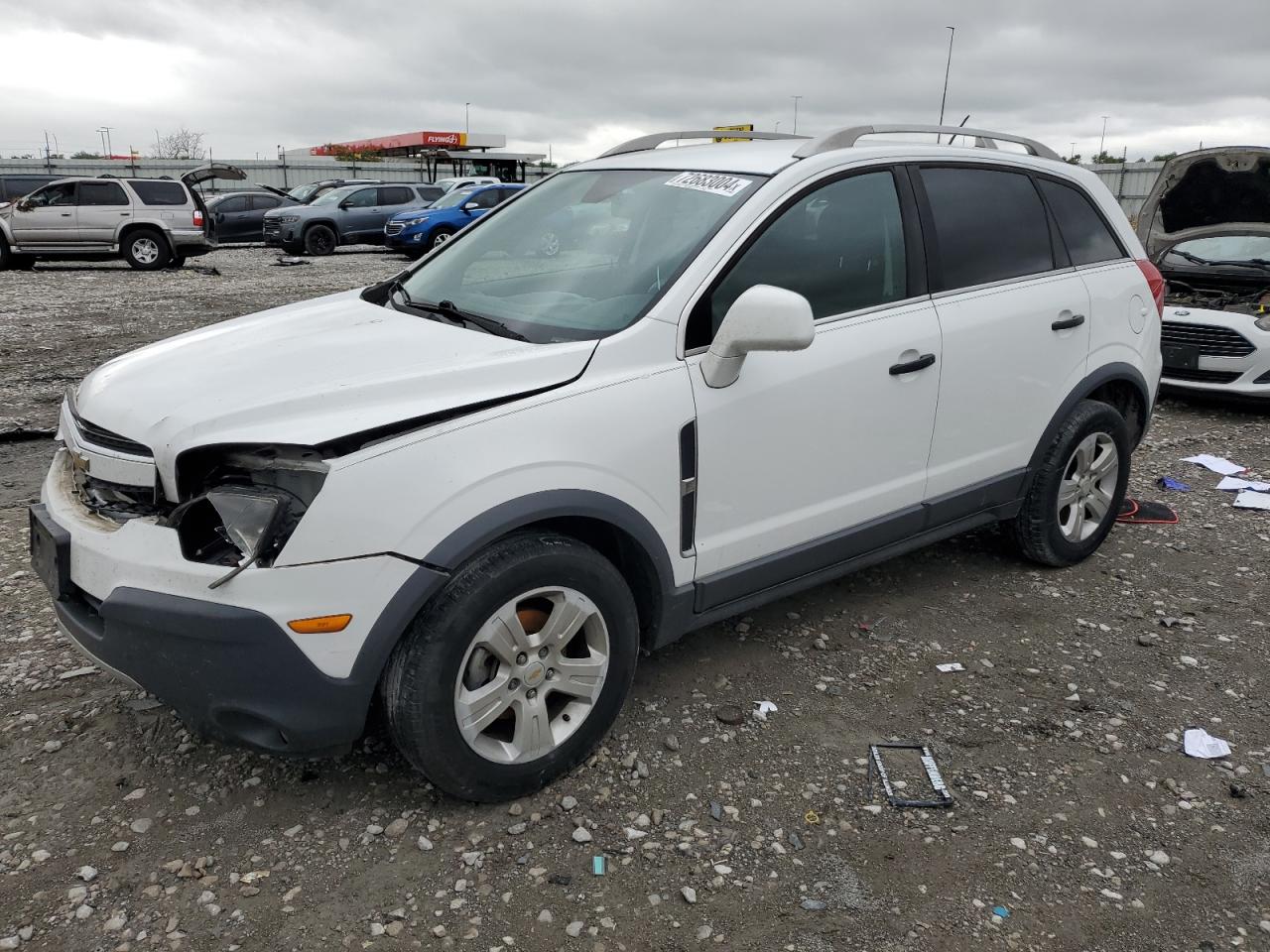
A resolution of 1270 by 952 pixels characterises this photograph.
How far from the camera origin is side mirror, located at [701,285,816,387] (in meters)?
2.76

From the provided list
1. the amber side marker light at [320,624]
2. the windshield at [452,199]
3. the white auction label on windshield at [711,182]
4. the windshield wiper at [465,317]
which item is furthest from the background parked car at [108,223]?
the amber side marker light at [320,624]

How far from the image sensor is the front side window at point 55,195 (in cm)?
1728

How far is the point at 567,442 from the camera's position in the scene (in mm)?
2697

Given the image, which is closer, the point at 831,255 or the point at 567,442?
the point at 567,442

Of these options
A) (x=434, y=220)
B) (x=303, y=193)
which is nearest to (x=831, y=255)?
(x=434, y=220)

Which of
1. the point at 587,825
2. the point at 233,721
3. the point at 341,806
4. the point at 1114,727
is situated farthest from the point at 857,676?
the point at 233,721

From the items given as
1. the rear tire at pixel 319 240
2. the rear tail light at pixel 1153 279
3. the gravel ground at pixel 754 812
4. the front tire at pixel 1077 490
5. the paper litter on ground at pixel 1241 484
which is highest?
the rear tire at pixel 319 240

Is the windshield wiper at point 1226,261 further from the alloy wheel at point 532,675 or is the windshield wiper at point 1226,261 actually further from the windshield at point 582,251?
the alloy wheel at point 532,675

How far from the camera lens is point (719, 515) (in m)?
3.09

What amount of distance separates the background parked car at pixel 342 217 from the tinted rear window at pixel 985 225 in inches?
766

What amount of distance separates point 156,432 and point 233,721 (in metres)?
0.75

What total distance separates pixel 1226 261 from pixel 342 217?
1785cm

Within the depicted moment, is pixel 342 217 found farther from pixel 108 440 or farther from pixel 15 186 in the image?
pixel 108 440

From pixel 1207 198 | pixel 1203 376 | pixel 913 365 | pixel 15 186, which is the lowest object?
pixel 1203 376
